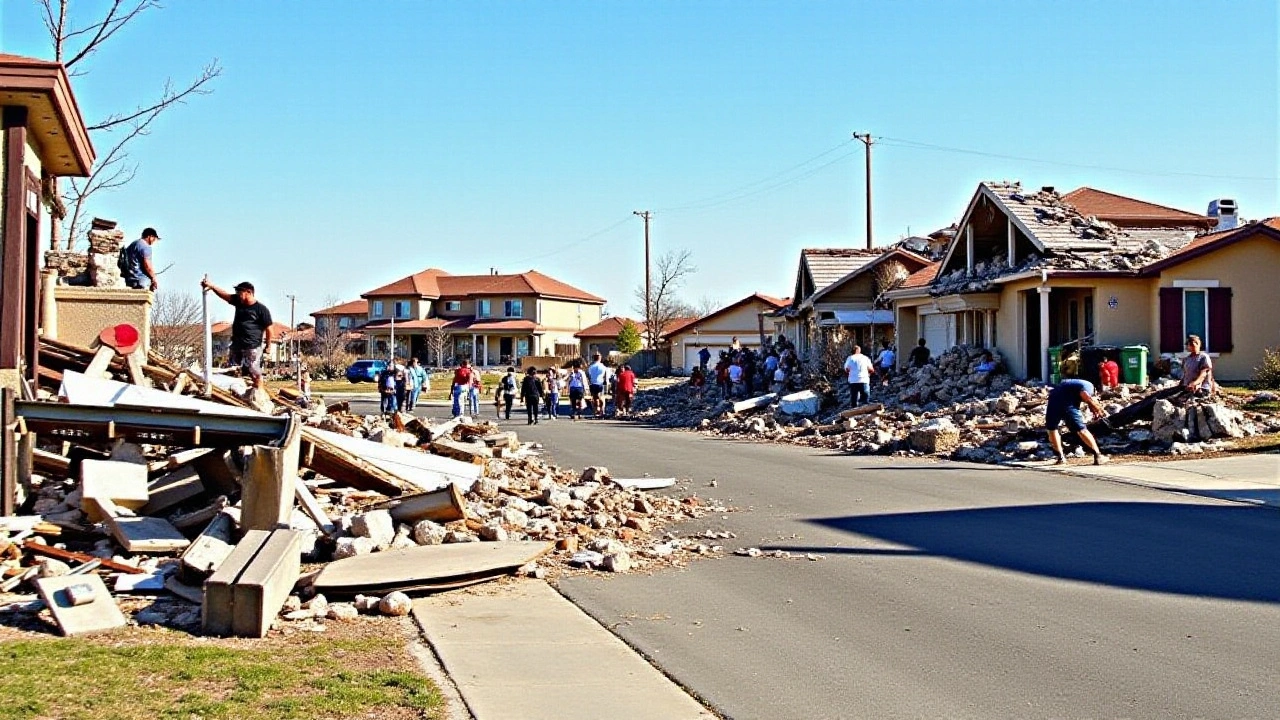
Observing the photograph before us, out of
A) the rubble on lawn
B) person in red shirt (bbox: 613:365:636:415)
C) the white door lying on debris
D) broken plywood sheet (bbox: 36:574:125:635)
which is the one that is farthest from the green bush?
broken plywood sheet (bbox: 36:574:125:635)

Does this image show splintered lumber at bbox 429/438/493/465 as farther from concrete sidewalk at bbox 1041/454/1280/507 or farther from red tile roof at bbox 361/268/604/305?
red tile roof at bbox 361/268/604/305

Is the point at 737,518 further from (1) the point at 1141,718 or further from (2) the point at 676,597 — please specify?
(1) the point at 1141,718

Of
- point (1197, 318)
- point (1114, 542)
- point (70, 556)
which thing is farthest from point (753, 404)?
point (70, 556)

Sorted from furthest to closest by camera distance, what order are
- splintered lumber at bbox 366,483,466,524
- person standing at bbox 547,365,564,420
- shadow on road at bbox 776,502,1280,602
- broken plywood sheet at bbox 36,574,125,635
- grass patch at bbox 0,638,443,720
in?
person standing at bbox 547,365,564,420, splintered lumber at bbox 366,483,466,524, shadow on road at bbox 776,502,1280,602, broken plywood sheet at bbox 36,574,125,635, grass patch at bbox 0,638,443,720

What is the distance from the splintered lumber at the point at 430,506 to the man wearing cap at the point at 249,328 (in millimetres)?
5637

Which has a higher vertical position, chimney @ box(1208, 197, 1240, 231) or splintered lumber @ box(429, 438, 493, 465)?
chimney @ box(1208, 197, 1240, 231)

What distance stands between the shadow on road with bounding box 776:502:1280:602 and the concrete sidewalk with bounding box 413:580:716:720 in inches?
138

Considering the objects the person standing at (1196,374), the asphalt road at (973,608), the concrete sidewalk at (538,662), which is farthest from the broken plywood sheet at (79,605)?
the person standing at (1196,374)

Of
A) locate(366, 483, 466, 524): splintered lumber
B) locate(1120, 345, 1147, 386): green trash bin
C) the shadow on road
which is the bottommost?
the shadow on road

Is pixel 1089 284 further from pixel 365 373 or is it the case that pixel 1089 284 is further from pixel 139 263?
pixel 365 373

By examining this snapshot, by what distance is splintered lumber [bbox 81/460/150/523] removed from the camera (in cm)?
1028

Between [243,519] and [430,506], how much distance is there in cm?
166

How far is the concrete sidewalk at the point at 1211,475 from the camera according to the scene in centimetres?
1509

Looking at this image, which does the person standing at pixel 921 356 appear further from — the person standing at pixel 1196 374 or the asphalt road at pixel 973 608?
the asphalt road at pixel 973 608
